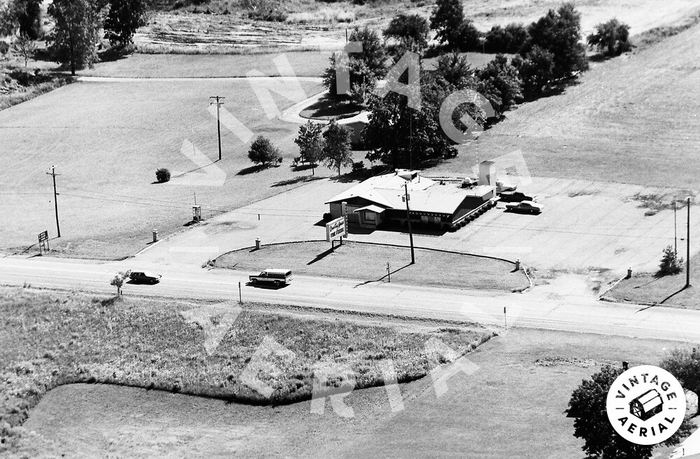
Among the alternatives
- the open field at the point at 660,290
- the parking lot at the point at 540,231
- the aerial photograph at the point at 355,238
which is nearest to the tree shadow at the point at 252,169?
the aerial photograph at the point at 355,238

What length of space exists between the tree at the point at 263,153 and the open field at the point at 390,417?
5259cm

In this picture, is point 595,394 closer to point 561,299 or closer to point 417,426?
point 417,426

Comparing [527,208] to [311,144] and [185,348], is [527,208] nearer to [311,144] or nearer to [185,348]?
[311,144]

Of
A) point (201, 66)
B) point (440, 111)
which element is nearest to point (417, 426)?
point (440, 111)

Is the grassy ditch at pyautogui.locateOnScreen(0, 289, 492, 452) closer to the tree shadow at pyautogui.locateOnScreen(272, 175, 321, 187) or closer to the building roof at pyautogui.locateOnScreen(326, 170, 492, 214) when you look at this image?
the building roof at pyautogui.locateOnScreen(326, 170, 492, 214)

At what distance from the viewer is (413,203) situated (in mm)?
106562

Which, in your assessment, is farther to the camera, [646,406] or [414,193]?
[414,193]

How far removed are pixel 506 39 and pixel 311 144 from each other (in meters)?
48.4

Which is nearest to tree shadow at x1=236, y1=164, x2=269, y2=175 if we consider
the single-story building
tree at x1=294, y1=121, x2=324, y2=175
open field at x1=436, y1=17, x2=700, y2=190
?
tree at x1=294, y1=121, x2=324, y2=175

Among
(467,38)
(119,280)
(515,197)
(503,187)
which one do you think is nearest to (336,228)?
(119,280)

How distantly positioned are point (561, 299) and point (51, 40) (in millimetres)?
104372

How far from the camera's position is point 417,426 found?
2739 inches

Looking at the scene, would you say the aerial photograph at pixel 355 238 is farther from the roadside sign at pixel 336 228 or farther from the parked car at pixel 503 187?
the parked car at pixel 503 187

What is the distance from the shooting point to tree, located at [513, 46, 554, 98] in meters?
146
